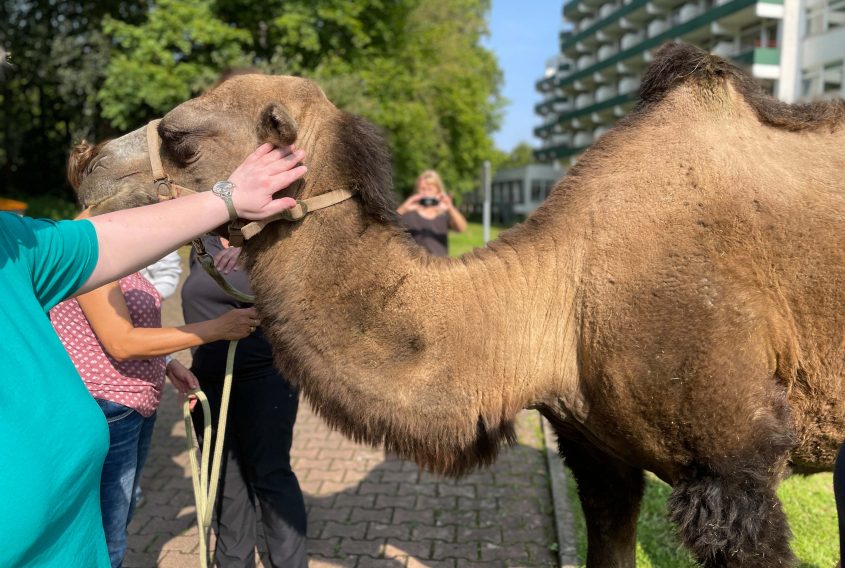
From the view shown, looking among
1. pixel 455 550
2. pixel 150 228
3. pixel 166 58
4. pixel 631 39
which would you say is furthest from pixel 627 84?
pixel 150 228

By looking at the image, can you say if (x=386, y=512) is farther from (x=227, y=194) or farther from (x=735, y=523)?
(x=227, y=194)

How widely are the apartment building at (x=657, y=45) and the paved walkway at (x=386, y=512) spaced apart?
353 cm

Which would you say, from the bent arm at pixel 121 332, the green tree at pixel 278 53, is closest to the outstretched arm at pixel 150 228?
the bent arm at pixel 121 332

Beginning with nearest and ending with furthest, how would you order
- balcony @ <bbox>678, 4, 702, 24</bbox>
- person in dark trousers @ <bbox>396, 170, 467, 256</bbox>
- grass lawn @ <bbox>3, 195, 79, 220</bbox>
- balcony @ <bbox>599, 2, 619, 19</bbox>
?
1. person in dark trousers @ <bbox>396, 170, 467, 256</bbox>
2. grass lawn @ <bbox>3, 195, 79, 220</bbox>
3. balcony @ <bbox>678, 4, 702, 24</bbox>
4. balcony @ <bbox>599, 2, 619, 19</bbox>

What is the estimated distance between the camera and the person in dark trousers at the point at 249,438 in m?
3.58

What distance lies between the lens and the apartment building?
2898 centimetres

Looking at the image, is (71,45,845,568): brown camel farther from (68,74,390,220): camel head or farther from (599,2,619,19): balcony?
(599,2,619,19): balcony

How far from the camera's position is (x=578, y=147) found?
187 feet

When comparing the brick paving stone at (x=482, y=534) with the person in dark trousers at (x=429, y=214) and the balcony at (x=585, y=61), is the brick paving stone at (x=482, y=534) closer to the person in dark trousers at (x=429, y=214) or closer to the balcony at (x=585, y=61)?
the person in dark trousers at (x=429, y=214)

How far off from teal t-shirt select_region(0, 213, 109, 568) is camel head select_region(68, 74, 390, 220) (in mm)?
778

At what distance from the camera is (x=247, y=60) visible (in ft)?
58.0

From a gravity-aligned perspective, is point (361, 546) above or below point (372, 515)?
above

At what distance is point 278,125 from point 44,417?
132 cm

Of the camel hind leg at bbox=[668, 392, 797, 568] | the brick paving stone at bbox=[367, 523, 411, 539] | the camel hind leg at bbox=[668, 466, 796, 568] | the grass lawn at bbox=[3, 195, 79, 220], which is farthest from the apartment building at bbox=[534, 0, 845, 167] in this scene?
the grass lawn at bbox=[3, 195, 79, 220]
